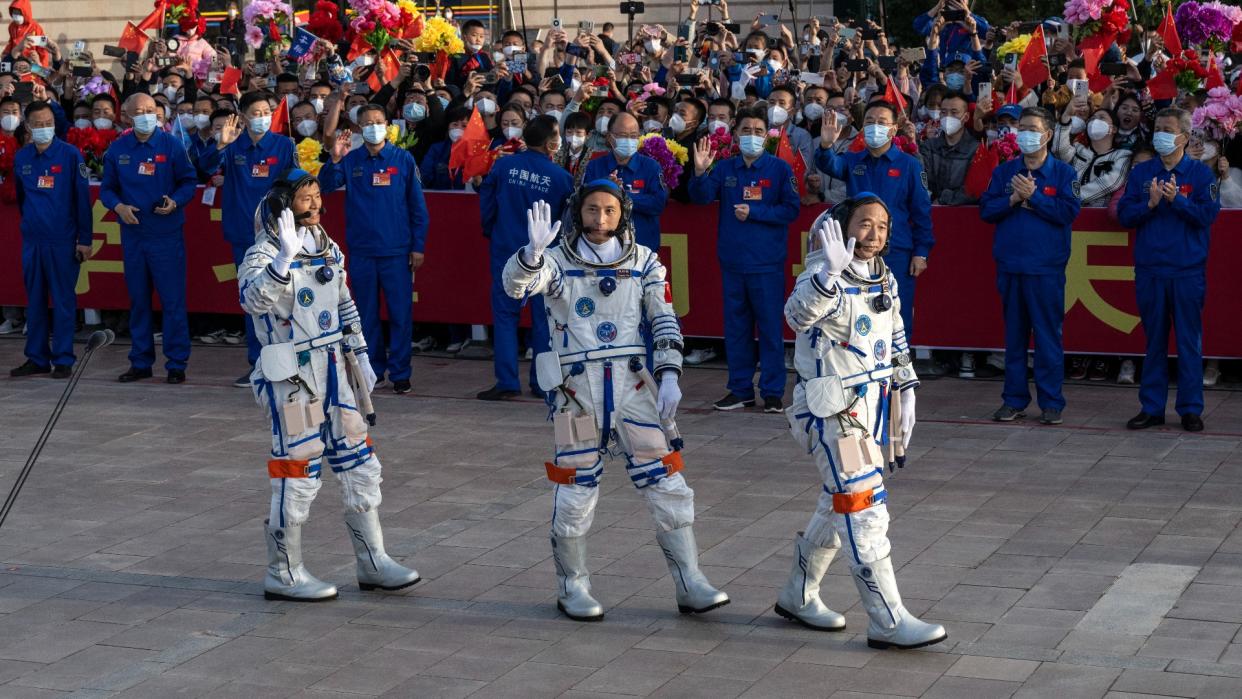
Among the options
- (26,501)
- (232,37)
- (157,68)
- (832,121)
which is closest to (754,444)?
(832,121)

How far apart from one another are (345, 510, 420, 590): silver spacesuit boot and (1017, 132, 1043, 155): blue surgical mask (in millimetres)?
5516

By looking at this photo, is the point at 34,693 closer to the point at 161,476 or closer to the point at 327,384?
the point at 327,384

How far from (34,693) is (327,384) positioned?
195 centimetres

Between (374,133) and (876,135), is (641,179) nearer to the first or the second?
(876,135)

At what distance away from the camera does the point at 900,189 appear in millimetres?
12336

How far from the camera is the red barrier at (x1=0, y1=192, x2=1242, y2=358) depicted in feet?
42.4

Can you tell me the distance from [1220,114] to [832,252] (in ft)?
20.3

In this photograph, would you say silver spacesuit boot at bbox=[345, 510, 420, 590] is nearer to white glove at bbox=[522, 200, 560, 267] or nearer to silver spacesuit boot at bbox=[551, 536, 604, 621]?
silver spacesuit boot at bbox=[551, 536, 604, 621]

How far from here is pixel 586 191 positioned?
7.91m

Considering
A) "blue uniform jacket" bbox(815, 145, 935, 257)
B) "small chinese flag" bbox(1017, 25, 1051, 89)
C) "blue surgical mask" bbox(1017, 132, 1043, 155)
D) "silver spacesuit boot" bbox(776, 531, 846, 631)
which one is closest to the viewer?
"silver spacesuit boot" bbox(776, 531, 846, 631)

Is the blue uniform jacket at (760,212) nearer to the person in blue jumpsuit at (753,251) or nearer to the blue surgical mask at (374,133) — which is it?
the person in blue jumpsuit at (753,251)

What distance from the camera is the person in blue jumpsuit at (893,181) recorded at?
12.3 metres

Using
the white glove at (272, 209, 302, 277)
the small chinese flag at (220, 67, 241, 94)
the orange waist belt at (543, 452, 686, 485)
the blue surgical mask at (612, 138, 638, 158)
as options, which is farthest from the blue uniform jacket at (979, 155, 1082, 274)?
the small chinese flag at (220, 67, 241, 94)

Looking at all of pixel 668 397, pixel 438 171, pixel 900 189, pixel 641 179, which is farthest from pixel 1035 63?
pixel 668 397
